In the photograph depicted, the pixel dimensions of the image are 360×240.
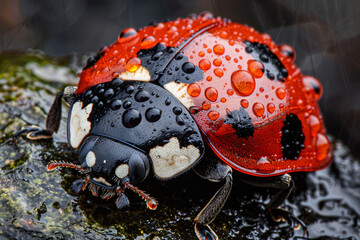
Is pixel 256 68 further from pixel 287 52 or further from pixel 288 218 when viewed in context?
pixel 288 218

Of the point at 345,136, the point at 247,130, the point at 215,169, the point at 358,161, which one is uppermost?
the point at 247,130

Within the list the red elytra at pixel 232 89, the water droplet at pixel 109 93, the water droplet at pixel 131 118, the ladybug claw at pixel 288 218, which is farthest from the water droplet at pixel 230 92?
the ladybug claw at pixel 288 218

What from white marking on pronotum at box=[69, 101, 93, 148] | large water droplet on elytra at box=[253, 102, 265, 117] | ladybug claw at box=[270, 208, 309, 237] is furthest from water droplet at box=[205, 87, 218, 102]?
ladybug claw at box=[270, 208, 309, 237]

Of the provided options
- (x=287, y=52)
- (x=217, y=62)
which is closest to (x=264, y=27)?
(x=287, y=52)

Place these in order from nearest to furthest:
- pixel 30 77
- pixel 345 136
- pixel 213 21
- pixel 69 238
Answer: pixel 69 238 < pixel 213 21 < pixel 30 77 < pixel 345 136

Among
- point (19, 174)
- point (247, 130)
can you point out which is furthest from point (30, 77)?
point (247, 130)

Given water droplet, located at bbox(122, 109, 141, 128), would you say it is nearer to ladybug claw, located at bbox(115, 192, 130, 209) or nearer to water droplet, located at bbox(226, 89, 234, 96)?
ladybug claw, located at bbox(115, 192, 130, 209)

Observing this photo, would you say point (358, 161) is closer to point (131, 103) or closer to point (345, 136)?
point (345, 136)
